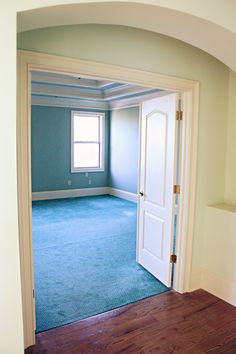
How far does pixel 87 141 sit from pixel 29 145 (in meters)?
6.09

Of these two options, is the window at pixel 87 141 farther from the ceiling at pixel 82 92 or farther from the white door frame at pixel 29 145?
the white door frame at pixel 29 145

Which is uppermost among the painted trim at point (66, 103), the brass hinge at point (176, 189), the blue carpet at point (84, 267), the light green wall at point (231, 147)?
the painted trim at point (66, 103)

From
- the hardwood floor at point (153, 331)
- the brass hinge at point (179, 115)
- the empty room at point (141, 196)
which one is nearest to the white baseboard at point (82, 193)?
the empty room at point (141, 196)

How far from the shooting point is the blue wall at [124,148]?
24.1ft

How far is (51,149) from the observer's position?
7562 mm

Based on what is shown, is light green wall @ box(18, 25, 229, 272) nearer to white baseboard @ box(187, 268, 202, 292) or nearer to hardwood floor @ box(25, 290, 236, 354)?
white baseboard @ box(187, 268, 202, 292)

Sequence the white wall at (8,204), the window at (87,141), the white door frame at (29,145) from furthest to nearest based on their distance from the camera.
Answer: the window at (87,141) → the white door frame at (29,145) → the white wall at (8,204)

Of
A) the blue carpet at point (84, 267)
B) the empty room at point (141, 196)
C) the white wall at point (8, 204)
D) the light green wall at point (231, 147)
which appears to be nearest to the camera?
the white wall at point (8, 204)

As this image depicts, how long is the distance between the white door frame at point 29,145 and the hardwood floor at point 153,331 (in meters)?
0.25

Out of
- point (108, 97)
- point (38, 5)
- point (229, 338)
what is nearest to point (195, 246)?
point (229, 338)

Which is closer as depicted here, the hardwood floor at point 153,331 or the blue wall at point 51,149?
the hardwood floor at point 153,331

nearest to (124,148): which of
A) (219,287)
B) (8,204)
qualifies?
(219,287)

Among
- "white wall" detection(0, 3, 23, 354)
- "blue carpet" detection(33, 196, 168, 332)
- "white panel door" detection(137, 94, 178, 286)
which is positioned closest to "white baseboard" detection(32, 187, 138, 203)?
"blue carpet" detection(33, 196, 168, 332)

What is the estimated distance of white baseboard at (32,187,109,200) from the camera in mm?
7570
